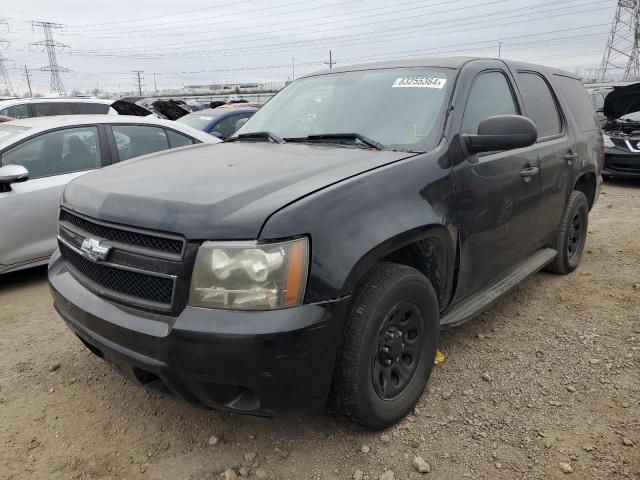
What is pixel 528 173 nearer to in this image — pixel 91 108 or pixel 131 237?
pixel 131 237

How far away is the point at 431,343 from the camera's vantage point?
8.59ft

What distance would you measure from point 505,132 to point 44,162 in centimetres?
409

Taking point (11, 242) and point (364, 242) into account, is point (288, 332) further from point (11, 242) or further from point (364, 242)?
point (11, 242)

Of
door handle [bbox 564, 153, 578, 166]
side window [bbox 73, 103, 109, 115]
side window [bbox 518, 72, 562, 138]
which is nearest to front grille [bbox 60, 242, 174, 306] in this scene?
side window [bbox 518, 72, 562, 138]

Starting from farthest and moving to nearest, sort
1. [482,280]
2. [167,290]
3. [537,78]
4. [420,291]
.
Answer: [537,78] < [482,280] < [420,291] < [167,290]

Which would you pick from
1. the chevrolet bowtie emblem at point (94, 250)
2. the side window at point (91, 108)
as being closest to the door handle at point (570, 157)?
the chevrolet bowtie emblem at point (94, 250)

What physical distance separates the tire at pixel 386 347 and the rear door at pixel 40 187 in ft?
11.3

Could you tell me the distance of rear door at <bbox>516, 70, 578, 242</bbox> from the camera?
3.60 meters

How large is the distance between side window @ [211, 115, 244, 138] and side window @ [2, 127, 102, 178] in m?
4.09

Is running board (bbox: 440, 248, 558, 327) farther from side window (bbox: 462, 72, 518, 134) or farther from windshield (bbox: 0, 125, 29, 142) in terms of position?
windshield (bbox: 0, 125, 29, 142)

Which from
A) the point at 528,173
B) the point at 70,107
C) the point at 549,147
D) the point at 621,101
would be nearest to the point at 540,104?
the point at 549,147

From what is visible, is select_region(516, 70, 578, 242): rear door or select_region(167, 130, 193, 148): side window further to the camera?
select_region(167, 130, 193, 148): side window

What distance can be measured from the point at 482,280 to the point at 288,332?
1681 mm

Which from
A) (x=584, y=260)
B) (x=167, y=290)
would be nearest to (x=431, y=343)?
(x=167, y=290)
